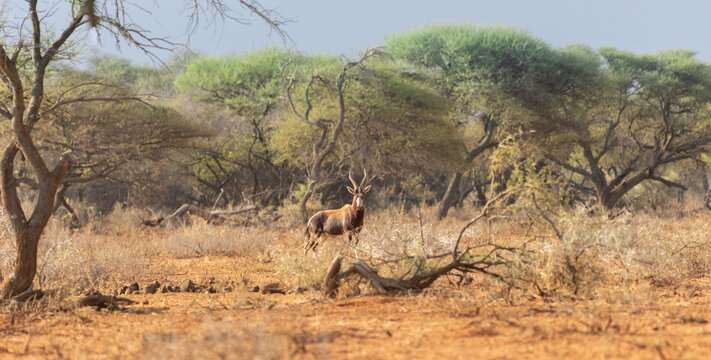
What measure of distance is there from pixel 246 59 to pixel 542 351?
68.9ft

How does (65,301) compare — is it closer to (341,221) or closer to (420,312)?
(420,312)

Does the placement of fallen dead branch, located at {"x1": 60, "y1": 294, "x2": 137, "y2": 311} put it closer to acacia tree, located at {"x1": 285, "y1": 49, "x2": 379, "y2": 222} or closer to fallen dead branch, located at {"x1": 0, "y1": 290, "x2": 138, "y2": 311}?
fallen dead branch, located at {"x1": 0, "y1": 290, "x2": 138, "y2": 311}

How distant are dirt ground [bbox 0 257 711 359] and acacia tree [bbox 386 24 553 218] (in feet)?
44.0

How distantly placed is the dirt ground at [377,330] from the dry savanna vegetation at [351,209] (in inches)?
1.1

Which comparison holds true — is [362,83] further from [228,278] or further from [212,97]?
[228,278]

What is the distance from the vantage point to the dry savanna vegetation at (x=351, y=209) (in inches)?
179

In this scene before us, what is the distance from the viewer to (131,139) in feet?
55.5

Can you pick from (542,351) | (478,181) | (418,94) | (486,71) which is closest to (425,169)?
(418,94)

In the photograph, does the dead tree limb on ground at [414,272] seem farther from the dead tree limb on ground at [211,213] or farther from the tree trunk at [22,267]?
the dead tree limb on ground at [211,213]

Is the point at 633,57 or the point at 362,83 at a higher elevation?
the point at 633,57

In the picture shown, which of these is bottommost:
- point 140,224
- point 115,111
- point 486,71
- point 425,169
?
point 140,224

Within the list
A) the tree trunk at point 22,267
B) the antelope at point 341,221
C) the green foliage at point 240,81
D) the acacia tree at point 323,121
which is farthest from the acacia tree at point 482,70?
the tree trunk at point 22,267

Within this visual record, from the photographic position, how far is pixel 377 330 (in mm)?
4438

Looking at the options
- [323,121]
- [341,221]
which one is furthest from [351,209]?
[323,121]
